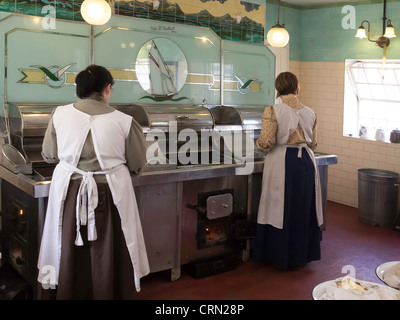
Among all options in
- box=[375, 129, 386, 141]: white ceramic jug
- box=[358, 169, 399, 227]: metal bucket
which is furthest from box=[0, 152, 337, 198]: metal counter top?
box=[375, 129, 386, 141]: white ceramic jug

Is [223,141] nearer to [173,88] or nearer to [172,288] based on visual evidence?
[173,88]

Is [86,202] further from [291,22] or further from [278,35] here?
[291,22]

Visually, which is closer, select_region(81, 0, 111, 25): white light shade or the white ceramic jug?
select_region(81, 0, 111, 25): white light shade

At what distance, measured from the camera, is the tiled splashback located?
14.0ft

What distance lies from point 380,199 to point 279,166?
2.40 m

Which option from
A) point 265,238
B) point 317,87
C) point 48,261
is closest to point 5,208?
point 48,261

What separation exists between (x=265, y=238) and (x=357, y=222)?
7.25 ft

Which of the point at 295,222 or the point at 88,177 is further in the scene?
the point at 295,222

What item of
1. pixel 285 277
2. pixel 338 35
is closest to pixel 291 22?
pixel 338 35

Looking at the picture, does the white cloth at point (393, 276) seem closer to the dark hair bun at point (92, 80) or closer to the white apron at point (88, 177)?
the white apron at point (88, 177)

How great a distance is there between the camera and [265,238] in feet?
14.7

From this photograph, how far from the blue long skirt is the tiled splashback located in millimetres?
2025

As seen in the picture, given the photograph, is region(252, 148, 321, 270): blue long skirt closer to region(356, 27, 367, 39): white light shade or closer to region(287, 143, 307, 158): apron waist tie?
region(287, 143, 307, 158): apron waist tie

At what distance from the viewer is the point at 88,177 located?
2982 millimetres
